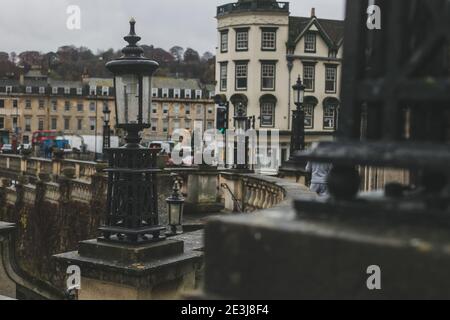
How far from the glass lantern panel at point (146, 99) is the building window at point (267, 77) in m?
40.6

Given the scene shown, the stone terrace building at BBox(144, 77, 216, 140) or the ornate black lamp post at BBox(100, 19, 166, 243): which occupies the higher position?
the stone terrace building at BBox(144, 77, 216, 140)

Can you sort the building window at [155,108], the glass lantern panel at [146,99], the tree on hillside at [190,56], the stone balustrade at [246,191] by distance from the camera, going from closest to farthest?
the glass lantern panel at [146,99], the stone balustrade at [246,191], the building window at [155,108], the tree on hillside at [190,56]

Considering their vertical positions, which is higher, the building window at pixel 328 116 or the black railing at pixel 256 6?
the black railing at pixel 256 6

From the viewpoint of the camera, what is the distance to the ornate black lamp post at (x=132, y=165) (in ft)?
24.4

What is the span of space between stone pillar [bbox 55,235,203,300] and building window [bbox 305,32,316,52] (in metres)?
43.6

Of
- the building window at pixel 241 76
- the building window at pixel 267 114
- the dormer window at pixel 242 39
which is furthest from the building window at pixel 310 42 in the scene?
the building window at pixel 267 114

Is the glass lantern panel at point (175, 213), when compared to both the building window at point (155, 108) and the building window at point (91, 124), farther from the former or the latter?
the building window at point (91, 124)

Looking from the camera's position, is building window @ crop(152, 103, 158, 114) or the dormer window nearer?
the dormer window

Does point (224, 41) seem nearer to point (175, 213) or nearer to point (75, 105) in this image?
point (175, 213)

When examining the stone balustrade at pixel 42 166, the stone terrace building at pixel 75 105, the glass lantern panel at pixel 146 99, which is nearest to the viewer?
the glass lantern panel at pixel 146 99

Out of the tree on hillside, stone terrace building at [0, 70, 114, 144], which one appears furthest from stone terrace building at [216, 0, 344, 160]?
the tree on hillside

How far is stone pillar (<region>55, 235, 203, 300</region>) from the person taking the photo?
6.80 metres

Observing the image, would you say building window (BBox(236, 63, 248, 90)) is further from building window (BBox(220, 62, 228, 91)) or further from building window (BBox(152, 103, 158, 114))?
building window (BBox(152, 103, 158, 114))
